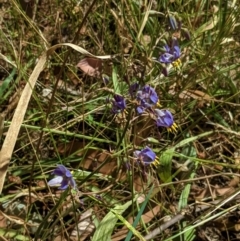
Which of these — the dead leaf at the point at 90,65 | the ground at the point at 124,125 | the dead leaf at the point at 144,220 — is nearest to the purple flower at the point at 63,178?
the ground at the point at 124,125

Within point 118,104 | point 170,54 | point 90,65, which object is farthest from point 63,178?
point 90,65

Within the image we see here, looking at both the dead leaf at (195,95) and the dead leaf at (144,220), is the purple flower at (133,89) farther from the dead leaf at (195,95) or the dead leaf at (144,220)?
the dead leaf at (195,95)

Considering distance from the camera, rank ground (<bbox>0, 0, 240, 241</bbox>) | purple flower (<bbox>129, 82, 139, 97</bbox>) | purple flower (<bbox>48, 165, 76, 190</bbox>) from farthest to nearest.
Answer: ground (<bbox>0, 0, 240, 241</bbox>), purple flower (<bbox>129, 82, 139, 97</bbox>), purple flower (<bbox>48, 165, 76, 190</bbox>)

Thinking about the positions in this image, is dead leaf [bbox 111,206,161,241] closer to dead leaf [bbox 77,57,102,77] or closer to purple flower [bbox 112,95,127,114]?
purple flower [bbox 112,95,127,114]

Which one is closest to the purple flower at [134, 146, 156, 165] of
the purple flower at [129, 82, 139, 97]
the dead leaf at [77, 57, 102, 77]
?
the purple flower at [129, 82, 139, 97]

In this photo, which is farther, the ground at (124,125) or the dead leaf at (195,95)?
the dead leaf at (195,95)

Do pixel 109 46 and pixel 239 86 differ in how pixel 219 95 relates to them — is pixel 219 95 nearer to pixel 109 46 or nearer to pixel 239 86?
pixel 239 86
